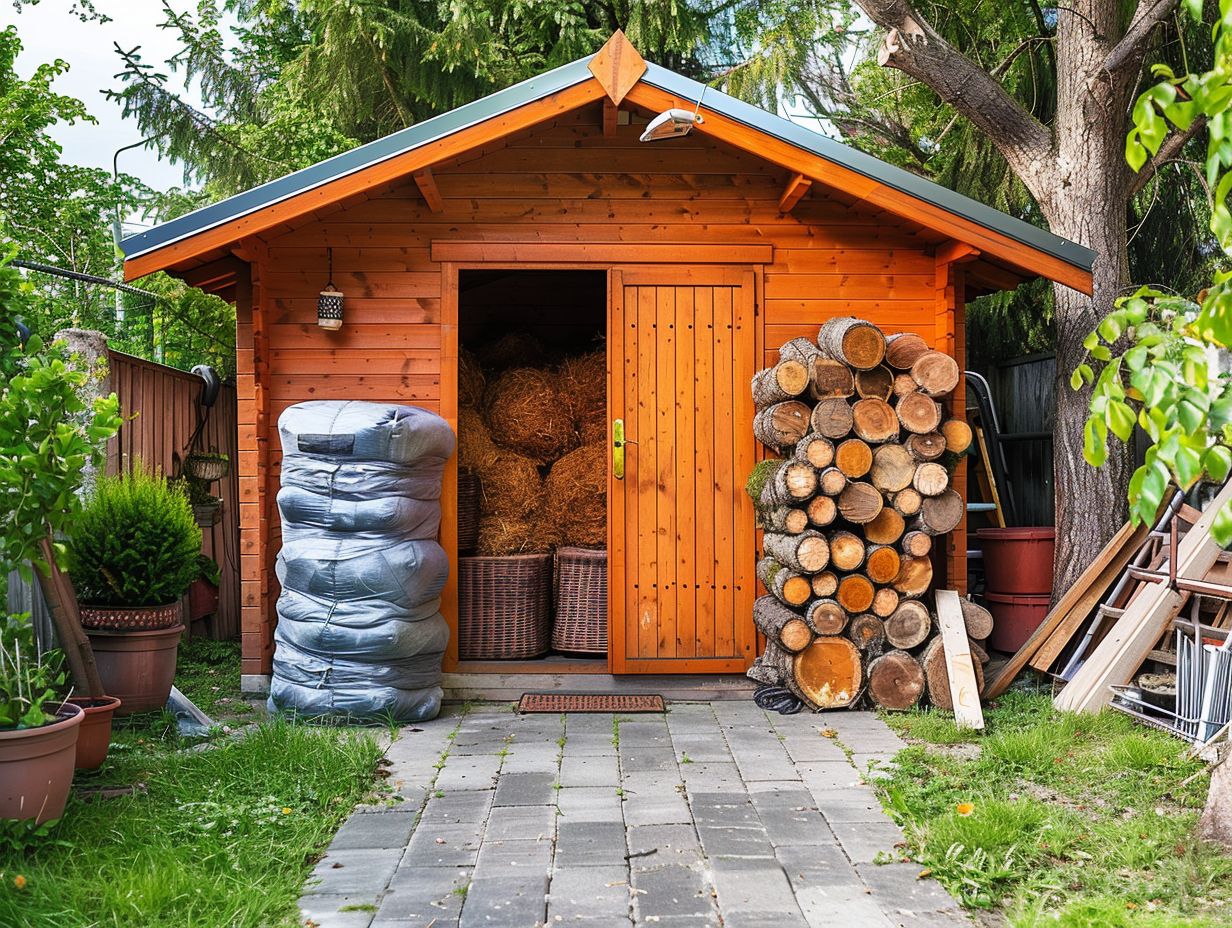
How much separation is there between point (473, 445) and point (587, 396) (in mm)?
970

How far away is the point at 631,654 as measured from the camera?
5.71 metres

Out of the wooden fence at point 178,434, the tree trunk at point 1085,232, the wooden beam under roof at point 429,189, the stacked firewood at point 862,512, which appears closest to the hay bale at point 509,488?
the wooden fence at point 178,434

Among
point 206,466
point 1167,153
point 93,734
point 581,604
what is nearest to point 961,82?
point 1167,153

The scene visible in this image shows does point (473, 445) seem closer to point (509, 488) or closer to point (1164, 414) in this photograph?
point (509, 488)

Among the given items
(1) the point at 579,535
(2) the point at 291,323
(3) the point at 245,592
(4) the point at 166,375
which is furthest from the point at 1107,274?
(4) the point at 166,375

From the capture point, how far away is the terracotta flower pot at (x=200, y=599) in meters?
6.61

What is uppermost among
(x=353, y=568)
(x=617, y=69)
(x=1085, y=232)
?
(x=617, y=69)

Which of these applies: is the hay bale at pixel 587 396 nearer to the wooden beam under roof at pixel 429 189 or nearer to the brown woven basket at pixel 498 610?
the brown woven basket at pixel 498 610

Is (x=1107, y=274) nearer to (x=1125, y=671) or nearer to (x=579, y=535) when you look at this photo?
(x=1125, y=671)

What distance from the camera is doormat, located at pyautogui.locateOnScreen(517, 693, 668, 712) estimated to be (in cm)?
533

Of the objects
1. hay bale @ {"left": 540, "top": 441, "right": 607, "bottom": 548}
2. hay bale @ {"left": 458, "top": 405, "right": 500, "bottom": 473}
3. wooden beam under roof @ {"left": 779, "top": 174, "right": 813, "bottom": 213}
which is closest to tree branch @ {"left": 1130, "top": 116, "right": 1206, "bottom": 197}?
wooden beam under roof @ {"left": 779, "top": 174, "right": 813, "bottom": 213}

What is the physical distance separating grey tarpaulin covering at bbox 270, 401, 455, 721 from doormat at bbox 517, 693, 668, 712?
0.62m

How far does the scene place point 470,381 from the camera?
23.0 feet

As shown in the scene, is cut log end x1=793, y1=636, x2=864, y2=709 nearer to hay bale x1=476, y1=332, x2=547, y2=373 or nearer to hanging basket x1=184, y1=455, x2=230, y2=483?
hay bale x1=476, y1=332, x2=547, y2=373
